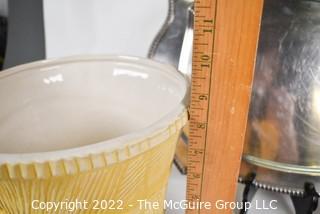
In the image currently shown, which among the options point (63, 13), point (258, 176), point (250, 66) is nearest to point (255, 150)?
point (258, 176)

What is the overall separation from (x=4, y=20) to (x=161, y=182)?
539 mm

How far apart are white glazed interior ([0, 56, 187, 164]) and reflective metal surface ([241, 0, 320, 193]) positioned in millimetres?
135

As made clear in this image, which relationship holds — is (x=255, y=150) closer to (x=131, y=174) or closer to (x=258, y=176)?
(x=258, y=176)

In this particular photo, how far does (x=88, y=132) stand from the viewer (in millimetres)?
430

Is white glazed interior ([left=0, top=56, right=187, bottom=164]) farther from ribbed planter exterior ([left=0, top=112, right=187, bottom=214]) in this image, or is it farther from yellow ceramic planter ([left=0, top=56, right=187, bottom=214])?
ribbed planter exterior ([left=0, top=112, right=187, bottom=214])

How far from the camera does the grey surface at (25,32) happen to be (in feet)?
2.19

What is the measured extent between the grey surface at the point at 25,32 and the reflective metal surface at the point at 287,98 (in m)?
0.46

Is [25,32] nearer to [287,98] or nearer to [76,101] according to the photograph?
[76,101]

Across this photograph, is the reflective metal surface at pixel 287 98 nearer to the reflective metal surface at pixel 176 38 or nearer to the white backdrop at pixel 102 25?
the reflective metal surface at pixel 176 38

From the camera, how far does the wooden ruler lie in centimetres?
30

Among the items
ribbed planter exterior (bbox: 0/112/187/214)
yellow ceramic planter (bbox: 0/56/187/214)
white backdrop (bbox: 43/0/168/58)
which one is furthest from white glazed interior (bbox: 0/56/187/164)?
white backdrop (bbox: 43/0/168/58)

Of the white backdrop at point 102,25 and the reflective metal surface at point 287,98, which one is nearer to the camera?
the reflective metal surface at point 287,98

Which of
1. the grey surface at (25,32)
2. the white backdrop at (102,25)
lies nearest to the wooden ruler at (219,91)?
the white backdrop at (102,25)

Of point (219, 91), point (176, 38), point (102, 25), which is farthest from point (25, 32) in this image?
point (219, 91)
